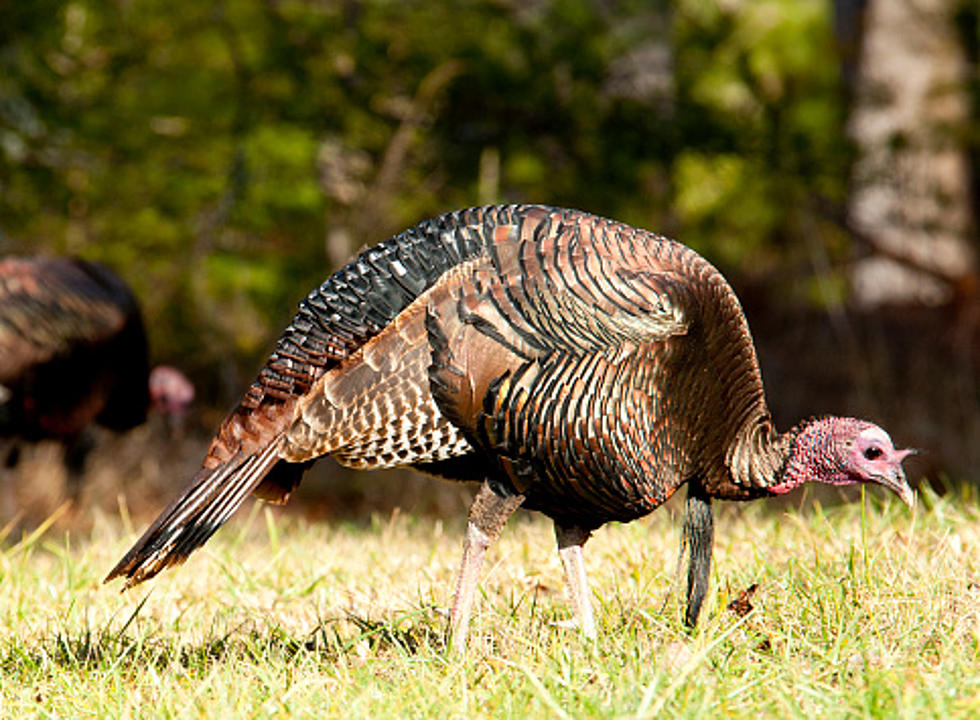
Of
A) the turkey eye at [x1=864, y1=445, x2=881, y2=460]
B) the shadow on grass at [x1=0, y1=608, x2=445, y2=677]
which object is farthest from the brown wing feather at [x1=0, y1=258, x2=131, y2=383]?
the turkey eye at [x1=864, y1=445, x2=881, y2=460]

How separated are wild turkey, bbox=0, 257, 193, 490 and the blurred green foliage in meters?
1.12

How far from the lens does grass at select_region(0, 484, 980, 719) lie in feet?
7.79

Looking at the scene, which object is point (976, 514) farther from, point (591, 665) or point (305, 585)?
point (305, 585)

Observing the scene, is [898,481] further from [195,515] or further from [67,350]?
[67,350]

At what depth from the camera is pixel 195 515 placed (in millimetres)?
3008

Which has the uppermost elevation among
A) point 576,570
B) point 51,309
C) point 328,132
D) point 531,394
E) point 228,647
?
point 328,132

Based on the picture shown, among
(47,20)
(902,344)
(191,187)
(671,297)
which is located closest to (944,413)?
(902,344)

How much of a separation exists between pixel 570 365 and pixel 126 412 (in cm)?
430

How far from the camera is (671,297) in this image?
2.96m

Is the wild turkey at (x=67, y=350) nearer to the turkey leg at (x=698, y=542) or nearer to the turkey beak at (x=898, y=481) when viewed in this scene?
the turkey leg at (x=698, y=542)

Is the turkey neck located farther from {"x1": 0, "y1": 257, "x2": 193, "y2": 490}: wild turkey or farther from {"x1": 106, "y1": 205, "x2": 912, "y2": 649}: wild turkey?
{"x1": 0, "y1": 257, "x2": 193, "y2": 490}: wild turkey

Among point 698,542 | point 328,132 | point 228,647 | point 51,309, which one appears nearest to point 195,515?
point 228,647

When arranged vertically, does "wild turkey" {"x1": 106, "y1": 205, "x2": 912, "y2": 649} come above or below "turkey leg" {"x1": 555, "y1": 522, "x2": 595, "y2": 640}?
above

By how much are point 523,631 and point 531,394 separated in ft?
2.05
